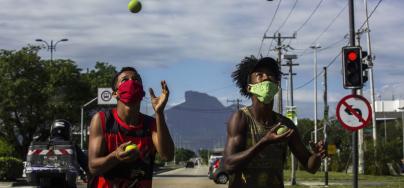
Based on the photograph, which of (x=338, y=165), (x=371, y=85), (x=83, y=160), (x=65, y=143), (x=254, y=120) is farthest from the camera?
(x=338, y=165)

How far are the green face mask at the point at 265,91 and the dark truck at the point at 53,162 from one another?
293 inches

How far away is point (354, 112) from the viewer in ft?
45.5

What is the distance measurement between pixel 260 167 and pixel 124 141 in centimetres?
108

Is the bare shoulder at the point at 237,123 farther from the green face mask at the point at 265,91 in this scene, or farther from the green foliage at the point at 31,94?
the green foliage at the point at 31,94

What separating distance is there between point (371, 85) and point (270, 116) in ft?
180

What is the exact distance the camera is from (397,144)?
52.9 m

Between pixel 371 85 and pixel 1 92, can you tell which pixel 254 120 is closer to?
pixel 1 92

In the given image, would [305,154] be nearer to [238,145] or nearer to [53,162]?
[238,145]

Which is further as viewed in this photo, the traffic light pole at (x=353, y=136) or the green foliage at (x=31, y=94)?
the green foliage at (x=31, y=94)

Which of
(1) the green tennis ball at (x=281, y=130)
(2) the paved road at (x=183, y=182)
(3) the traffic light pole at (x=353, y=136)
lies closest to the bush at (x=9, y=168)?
(2) the paved road at (x=183, y=182)

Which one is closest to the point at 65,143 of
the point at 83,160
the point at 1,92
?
the point at 83,160

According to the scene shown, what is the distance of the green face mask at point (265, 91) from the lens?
5.24m

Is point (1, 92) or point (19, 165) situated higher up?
point (1, 92)

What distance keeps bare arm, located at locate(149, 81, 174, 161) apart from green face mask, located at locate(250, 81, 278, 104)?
771 millimetres
